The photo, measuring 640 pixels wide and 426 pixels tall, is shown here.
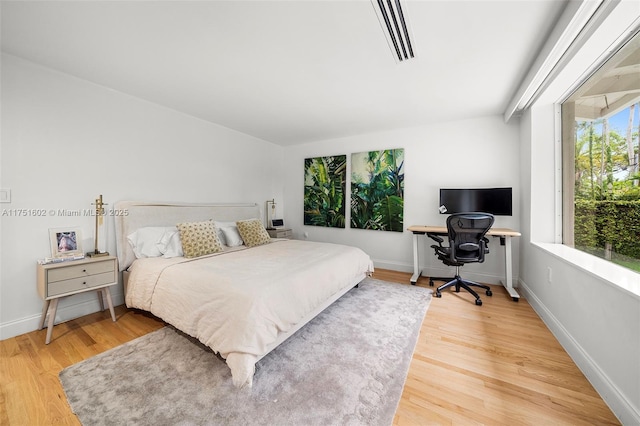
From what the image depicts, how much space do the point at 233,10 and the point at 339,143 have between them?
3.32m

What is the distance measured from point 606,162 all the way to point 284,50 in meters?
2.86

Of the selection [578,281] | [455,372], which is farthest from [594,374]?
[455,372]

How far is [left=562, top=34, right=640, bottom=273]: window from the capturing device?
1718 mm

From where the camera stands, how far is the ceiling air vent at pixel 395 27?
1.57 m

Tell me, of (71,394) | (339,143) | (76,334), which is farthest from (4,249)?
(339,143)

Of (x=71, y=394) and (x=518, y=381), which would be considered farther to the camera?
(x=518, y=381)

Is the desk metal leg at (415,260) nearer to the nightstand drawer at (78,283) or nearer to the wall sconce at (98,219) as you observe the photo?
the nightstand drawer at (78,283)

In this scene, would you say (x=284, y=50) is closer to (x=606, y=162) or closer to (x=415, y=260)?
(x=606, y=162)

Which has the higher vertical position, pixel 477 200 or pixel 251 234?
pixel 477 200

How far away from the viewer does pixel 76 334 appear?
2.22 metres

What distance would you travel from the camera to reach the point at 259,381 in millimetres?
1653

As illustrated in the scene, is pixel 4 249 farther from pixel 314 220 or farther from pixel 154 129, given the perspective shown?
pixel 314 220

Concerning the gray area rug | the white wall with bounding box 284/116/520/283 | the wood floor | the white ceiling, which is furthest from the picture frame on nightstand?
the white wall with bounding box 284/116/520/283

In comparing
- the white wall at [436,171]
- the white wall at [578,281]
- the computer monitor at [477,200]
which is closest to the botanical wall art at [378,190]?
the white wall at [436,171]
